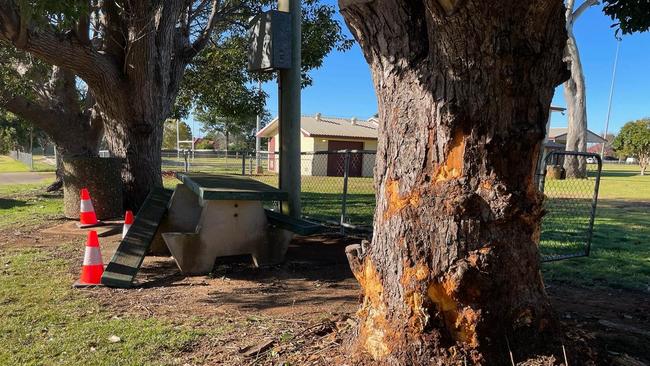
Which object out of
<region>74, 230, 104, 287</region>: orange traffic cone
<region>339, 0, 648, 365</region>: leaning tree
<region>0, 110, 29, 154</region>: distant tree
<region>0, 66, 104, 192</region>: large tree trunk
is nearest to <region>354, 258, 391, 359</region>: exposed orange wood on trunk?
<region>339, 0, 648, 365</region>: leaning tree

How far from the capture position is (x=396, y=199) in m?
2.62

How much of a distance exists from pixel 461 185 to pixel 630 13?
2583 millimetres

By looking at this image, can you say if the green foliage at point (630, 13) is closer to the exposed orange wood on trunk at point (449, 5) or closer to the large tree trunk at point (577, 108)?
the exposed orange wood on trunk at point (449, 5)

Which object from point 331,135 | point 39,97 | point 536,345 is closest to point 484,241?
point 536,345

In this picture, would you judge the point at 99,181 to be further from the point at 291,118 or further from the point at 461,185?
the point at 461,185

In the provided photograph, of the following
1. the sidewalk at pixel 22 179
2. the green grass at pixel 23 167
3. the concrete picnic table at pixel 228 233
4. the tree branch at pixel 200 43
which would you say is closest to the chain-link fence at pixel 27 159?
the green grass at pixel 23 167

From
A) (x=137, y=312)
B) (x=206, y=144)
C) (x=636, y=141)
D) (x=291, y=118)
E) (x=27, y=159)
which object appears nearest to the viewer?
(x=137, y=312)

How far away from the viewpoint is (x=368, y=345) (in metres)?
2.65

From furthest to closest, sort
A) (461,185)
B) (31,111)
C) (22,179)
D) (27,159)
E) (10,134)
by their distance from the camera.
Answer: (10,134)
(27,159)
(22,179)
(31,111)
(461,185)

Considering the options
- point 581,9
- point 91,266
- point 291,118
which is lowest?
point 91,266

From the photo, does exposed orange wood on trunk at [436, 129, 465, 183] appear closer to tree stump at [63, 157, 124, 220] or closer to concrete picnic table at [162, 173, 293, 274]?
concrete picnic table at [162, 173, 293, 274]

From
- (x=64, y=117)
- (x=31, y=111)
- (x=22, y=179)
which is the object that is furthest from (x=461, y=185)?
(x=22, y=179)

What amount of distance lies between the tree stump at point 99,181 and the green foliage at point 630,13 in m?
7.58

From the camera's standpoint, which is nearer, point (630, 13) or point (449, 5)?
point (449, 5)
